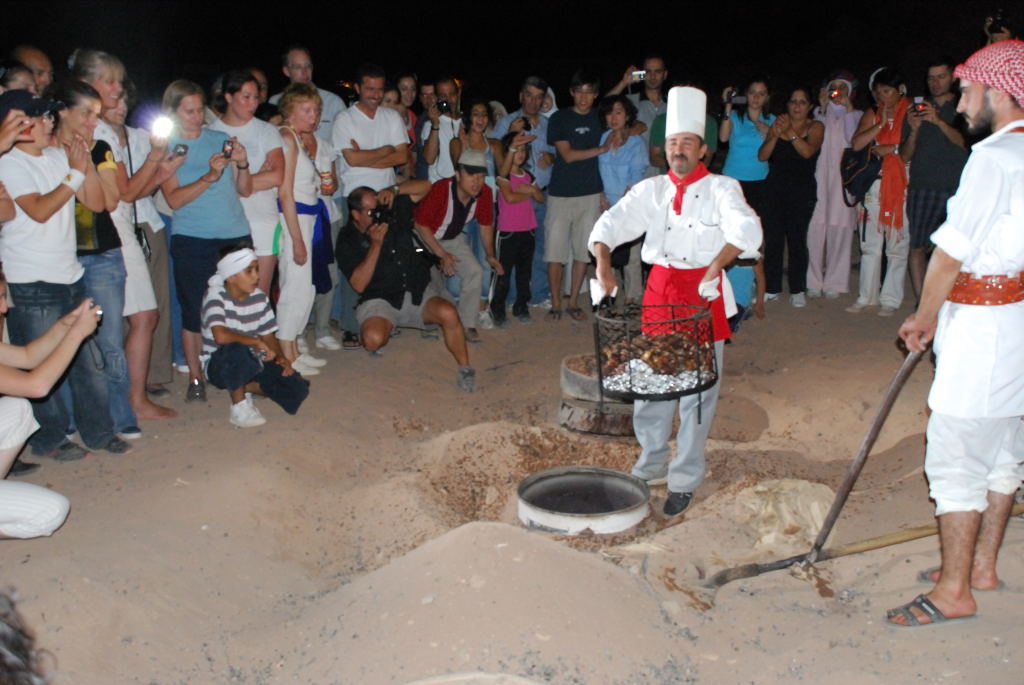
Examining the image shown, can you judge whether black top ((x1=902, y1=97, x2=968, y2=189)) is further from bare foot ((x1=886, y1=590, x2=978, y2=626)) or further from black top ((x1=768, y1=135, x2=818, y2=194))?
bare foot ((x1=886, y1=590, x2=978, y2=626))

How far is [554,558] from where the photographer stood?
371 cm

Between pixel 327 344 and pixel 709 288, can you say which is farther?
pixel 327 344

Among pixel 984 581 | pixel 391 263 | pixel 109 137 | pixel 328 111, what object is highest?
pixel 328 111

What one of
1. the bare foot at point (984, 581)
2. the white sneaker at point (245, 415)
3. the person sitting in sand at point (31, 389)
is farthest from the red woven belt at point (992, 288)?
the white sneaker at point (245, 415)

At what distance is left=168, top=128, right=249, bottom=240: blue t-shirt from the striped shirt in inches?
17.1

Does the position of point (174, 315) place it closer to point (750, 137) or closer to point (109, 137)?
point (109, 137)

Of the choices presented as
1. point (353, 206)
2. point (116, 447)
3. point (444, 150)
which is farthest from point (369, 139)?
point (116, 447)

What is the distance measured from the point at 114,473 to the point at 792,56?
1656 cm

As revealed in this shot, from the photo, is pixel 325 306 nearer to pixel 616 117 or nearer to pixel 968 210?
pixel 616 117

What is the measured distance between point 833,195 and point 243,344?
17.7ft

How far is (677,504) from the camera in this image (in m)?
5.02

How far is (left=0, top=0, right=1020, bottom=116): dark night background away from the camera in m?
15.1

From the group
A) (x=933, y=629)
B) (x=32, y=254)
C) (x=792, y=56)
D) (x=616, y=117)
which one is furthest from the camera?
(x=792, y=56)

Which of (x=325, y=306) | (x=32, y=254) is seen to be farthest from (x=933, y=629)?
(x=325, y=306)
